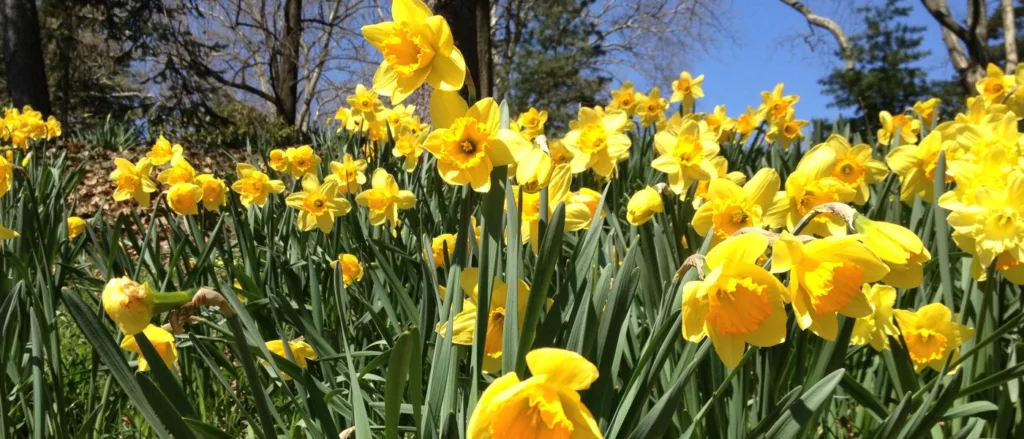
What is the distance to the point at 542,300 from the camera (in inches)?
33.3

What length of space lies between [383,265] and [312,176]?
820mm

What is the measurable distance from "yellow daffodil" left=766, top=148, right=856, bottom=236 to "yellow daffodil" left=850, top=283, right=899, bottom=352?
0.19 meters

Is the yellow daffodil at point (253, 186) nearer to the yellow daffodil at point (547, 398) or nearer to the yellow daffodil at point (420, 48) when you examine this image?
the yellow daffodil at point (420, 48)

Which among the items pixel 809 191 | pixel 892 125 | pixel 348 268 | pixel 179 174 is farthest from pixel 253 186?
pixel 892 125

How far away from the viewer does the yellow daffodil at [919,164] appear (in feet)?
5.17

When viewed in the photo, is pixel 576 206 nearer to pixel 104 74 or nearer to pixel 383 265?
pixel 383 265

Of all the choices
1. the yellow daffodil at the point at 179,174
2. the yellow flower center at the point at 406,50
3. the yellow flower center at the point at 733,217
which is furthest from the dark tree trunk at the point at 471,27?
the yellow flower center at the point at 406,50

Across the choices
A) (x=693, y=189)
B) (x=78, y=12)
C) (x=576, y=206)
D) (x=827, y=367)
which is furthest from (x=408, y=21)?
(x=78, y=12)

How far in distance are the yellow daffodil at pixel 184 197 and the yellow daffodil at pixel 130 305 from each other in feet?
4.71

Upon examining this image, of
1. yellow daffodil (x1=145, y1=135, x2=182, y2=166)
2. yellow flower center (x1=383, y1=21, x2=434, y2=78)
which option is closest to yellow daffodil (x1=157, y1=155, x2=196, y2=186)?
yellow daffodil (x1=145, y1=135, x2=182, y2=166)

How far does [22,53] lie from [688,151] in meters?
10.3

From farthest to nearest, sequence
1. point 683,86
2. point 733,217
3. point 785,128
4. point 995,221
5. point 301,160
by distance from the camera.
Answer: point 683,86
point 785,128
point 301,160
point 733,217
point 995,221

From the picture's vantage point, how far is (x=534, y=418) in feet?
2.43

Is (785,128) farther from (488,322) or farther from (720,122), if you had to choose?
(488,322)
